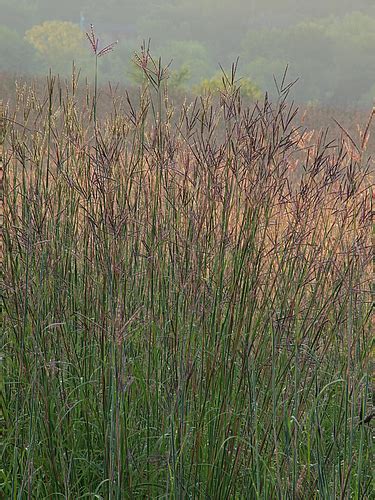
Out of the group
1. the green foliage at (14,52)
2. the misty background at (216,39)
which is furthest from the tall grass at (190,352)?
the green foliage at (14,52)

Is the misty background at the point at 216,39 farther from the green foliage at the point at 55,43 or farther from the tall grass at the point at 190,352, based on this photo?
the tall grass at the point at 190,352

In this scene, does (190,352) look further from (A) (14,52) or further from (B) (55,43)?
(B) (55,43)

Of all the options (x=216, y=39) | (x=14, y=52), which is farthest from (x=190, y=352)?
(x=216, y=39)

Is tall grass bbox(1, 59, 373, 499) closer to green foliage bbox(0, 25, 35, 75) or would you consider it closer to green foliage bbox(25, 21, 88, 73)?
green foliage bbox(0, 25, 35, 75)

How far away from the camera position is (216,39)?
107 m

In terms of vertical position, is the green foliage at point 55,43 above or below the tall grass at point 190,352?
above

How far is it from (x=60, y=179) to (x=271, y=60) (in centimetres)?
9093

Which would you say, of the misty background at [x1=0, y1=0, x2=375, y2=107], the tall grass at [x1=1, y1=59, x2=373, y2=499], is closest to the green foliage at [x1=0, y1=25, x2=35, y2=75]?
the misty background at [x1=0, y1=0, x2=375, y2=107]

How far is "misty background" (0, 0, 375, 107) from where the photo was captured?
3209 inches

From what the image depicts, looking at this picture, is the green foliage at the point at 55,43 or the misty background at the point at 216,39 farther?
the green foliage at the point at 55,43

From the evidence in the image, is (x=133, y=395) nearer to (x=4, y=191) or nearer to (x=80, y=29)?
(x=4, y=191)

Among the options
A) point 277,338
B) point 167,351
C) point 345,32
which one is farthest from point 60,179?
point 345,32

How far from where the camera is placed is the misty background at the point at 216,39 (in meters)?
81.5

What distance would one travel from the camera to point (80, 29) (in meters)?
92.8
